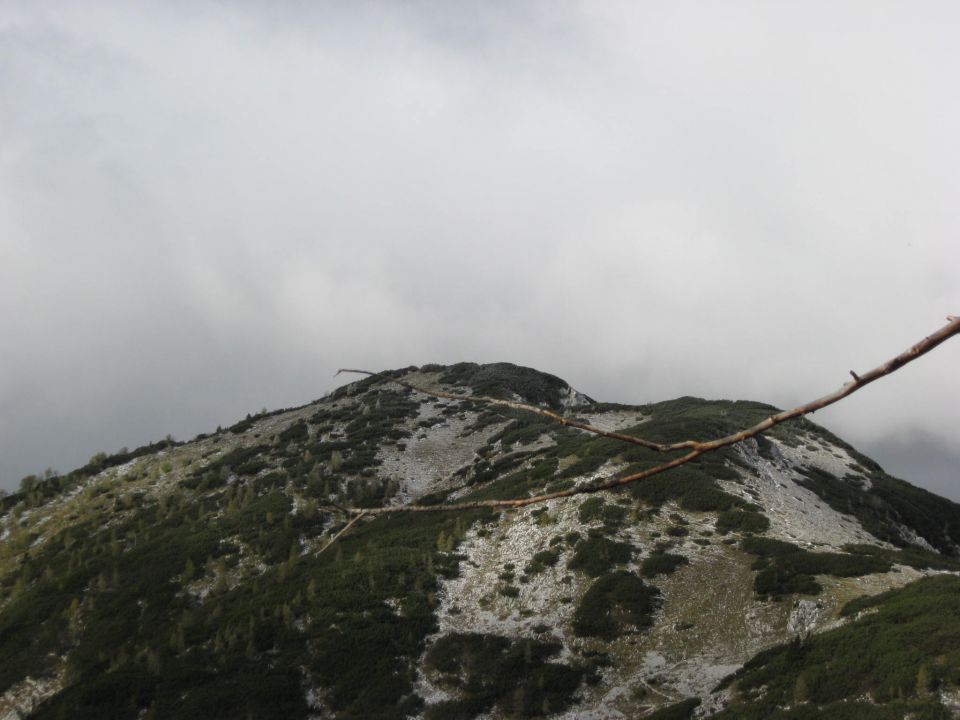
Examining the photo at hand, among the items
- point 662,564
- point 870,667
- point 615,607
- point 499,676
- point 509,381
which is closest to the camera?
point 870,667

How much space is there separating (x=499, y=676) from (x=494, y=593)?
5512 millimetres

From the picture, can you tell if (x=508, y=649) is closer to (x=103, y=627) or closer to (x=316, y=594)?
Result: (x=316, y=594)

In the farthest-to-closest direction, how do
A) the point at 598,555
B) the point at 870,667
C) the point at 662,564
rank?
the point at 598,555 < the point at 662,564 < the point at 870,667

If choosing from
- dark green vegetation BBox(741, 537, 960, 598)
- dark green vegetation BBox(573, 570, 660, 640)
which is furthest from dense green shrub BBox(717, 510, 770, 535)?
dark green vegetation BBox(573, 570, 660, 640)

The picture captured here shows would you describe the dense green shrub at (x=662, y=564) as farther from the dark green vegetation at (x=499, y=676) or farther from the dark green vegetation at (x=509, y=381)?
the dark green vegetation at (x=509, y=381)

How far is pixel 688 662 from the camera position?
67.5 ft

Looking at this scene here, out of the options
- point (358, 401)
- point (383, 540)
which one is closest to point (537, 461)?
point (383, 540)

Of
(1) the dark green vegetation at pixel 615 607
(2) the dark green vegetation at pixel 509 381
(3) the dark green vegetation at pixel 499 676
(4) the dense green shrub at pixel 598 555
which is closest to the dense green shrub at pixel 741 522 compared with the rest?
(4) the dense green shrub at pixel 598 555

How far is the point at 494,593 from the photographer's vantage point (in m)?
26.5

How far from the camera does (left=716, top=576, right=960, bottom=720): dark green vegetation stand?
14398 millimetres

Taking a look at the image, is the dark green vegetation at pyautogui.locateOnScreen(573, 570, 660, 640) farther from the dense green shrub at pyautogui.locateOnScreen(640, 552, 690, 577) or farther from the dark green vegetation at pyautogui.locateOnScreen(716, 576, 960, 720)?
the dark green vegetation at pyautogui.locateOnScreen(716, 576, 960, 720)

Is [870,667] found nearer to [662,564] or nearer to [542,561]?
[662,564]

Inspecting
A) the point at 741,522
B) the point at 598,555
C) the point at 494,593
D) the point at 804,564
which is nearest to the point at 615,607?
the point at 598,555

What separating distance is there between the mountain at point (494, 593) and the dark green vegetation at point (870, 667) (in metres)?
0.07
